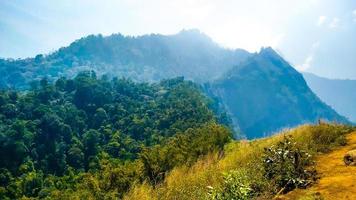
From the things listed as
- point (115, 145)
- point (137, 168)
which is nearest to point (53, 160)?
point (115, 145)

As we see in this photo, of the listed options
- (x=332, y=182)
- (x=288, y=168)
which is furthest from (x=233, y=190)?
(x=332, y=182)

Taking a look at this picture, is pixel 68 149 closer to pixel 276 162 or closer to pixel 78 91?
pixel 78 91

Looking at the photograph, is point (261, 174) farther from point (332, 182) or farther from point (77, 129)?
point (77, 129)

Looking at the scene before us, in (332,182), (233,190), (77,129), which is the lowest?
(332,182)

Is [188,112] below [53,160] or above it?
above

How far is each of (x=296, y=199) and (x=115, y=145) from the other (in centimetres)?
7226

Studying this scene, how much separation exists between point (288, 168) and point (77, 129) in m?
86.8

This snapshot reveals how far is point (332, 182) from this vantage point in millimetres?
7621

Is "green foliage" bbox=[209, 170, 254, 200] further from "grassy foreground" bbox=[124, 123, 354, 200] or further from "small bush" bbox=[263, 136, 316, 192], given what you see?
"small bush" bbox=[263, 136, 316, 192]

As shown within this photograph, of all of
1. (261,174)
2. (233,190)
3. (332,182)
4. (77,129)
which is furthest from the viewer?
(77,129)

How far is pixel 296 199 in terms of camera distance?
7.05 m

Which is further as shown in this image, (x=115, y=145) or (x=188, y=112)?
(x=188, y=112)

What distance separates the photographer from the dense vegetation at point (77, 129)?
63334mm

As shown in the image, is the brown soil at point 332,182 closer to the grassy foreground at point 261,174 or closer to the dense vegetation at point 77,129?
the grassy foreground at point 261,174
